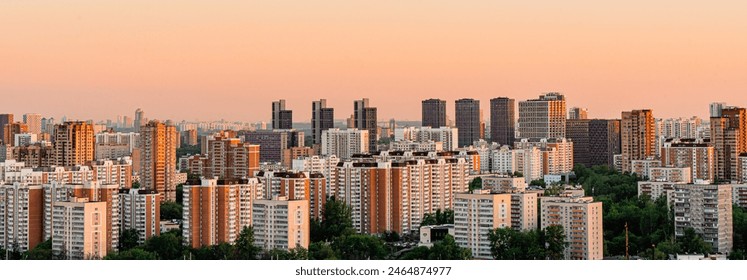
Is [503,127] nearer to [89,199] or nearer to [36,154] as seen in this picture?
[36,154]

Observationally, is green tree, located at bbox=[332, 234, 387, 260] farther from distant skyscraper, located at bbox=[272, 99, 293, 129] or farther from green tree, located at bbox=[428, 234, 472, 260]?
distant skyscraper, located at bbox=[272, 99, 293, 129]

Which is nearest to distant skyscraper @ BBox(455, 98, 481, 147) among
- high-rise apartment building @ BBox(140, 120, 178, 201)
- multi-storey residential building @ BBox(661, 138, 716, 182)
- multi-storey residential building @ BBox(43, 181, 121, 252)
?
multi-storey residential building @ BBox(661, 138, 716, 182)

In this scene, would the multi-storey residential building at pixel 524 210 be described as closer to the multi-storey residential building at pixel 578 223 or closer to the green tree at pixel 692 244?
the multi-storey residential building at pixel 578 223

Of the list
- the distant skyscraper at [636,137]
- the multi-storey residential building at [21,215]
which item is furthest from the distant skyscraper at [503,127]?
the multi-storey residential building at [21,215]

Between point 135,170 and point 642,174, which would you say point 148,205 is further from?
point 642,174

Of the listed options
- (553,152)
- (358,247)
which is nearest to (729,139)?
(553,152)

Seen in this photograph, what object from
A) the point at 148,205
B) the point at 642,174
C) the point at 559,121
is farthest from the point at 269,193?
the point at 559,121
